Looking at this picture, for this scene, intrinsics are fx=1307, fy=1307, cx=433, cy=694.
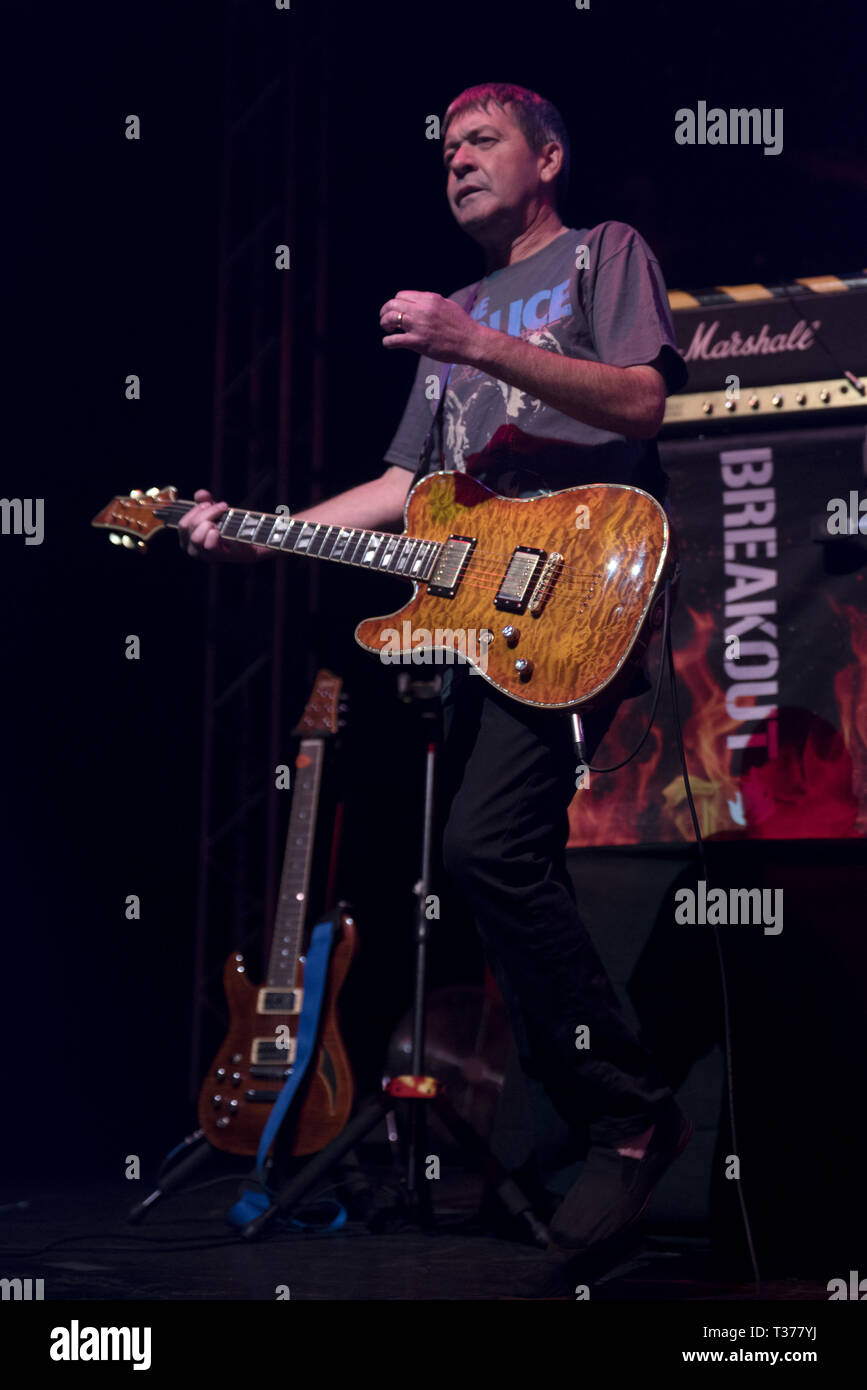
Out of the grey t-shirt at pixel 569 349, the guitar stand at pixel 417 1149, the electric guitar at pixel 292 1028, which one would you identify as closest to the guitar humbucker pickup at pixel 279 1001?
the electric guitar at pixel 292 1028

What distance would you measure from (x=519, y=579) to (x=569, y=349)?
591mm

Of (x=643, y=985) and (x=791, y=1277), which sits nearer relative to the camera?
(x=791, y=1277)

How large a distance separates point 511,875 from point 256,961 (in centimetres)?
302

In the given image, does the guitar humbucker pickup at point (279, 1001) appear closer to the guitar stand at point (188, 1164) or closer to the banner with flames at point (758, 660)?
the guitar stand at point (188, 1164)

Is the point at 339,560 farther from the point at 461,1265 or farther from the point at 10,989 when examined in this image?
the point at 10,989

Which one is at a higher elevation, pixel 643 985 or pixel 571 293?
pixel 571 293

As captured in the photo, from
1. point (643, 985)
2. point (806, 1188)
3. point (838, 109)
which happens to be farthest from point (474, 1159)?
point (838, 109)

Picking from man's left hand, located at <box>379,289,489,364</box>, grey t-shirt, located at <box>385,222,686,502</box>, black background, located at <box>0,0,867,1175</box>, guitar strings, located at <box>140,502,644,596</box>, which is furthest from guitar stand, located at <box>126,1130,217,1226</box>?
man's left hand, located at <box>379,289,489,364</box>

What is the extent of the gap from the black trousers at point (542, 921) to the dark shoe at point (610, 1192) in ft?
0.15

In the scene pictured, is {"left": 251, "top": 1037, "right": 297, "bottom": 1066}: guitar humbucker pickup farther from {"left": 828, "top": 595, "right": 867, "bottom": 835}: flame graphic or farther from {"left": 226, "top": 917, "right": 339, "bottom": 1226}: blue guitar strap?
{"left": 828, "top": 595, "right": 867, "bottom": 835}: flame graphic

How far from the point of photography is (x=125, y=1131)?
5355 mm

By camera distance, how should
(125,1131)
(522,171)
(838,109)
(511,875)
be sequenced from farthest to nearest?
(125,1131) → (838,109) → (522,171) → (511,875)

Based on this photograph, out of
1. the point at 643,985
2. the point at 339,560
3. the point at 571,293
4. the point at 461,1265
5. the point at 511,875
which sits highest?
the point at 571,293
